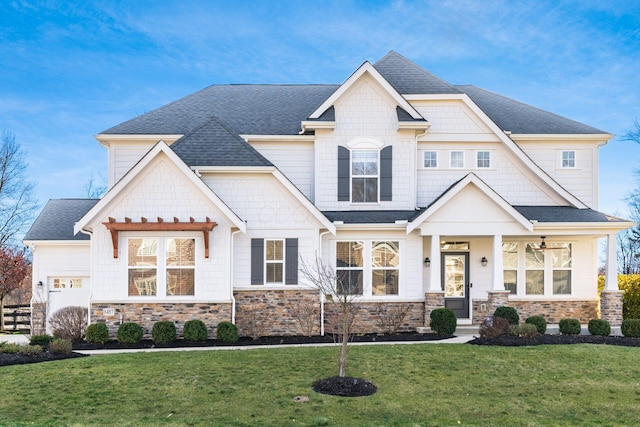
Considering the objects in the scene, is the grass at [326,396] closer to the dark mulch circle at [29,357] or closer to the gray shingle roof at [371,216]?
the dark mulch circle at [29,357]

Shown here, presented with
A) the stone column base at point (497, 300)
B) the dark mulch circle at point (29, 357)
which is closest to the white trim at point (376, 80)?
the stone column base at point (497, 300)

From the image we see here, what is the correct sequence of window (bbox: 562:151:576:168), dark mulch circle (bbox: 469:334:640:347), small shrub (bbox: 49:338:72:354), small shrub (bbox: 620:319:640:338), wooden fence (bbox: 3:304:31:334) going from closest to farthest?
1. small shrub (bbox: 49:338:72:354)
2. dark mulch circle (bbox: 469:334:640:347)
3. small shrub (bbox: 620:319:640:338)
4. window (bbox: 562:151:576:168)
5. wooden fence (bbox: 3:304:31:334)

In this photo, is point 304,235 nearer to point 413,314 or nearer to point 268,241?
point 268,241

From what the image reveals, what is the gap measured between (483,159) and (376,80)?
4948 mm

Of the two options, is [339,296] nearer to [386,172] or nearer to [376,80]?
[386,172]

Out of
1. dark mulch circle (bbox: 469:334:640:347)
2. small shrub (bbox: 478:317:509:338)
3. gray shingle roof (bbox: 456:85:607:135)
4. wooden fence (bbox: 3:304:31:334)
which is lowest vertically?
wooden fence (bbox: 3:304:31:334)

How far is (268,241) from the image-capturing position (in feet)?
51.7

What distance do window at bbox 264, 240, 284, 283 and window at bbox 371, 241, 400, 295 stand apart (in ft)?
10.2

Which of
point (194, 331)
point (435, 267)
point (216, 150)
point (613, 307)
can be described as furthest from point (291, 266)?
point (613, 307)

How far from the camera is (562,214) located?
56.3 ft

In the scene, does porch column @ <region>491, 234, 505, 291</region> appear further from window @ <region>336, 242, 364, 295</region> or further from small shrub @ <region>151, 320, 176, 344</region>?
small shrub @ <region>151, 320, 176, 344</region>

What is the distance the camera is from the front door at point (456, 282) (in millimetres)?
17625

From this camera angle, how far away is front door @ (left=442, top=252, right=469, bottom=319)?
17.6 meters

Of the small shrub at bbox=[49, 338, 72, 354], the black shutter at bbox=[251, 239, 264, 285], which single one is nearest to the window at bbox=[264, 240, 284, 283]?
the black shutter at bbox=[251, 239, 264, 285]
